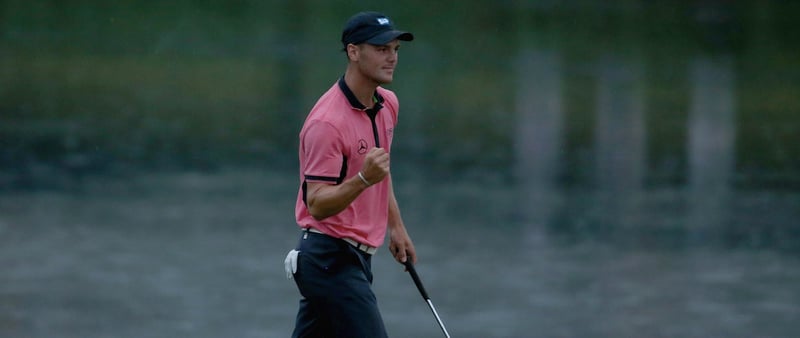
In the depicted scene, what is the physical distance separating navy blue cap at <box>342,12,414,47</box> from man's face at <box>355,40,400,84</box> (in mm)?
30

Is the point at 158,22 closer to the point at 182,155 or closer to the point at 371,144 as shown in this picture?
the point at 182,155

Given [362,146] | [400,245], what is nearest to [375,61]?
[362,146]

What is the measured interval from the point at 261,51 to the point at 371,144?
1348 centimetres

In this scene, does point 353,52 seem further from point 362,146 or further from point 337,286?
point 337,286

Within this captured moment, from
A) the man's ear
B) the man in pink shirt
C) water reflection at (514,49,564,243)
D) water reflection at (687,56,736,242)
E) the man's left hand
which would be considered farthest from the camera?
water reflection at (514,49,564,243)

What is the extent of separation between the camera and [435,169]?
1126 centimetres

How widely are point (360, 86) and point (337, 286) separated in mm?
713

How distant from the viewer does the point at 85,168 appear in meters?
11.1

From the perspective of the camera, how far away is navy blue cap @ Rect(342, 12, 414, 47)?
4.91 m

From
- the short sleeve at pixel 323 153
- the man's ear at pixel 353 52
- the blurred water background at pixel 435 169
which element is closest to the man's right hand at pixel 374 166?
the short sleeve at pixel 323 153

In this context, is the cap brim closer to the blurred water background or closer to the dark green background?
the blurred water background

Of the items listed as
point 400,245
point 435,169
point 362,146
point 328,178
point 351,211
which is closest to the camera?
point 328,178

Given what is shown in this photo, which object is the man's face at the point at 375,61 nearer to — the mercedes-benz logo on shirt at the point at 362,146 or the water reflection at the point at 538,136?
the mercedes-benz logo on shirt at the point at 362,146

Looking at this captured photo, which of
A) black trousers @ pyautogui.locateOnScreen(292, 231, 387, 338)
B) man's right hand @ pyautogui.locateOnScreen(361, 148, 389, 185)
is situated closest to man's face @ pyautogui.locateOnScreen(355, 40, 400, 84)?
man's right hand @ pyautogui.locateOnScreen(361, 148, 389, 185)
